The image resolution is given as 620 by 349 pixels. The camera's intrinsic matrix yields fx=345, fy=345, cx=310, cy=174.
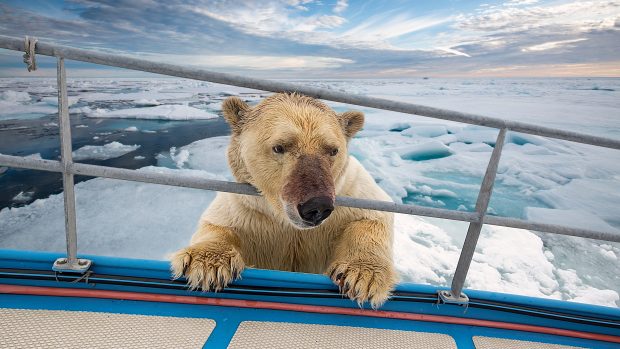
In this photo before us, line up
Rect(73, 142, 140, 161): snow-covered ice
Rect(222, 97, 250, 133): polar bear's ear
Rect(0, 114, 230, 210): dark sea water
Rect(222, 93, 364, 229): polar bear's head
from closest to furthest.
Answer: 1. Rect(222, 93, 364, 229): polar bear's head
2. Rect(222, 97, 250, 133): polar bear's ear
3. Rect(0, 114, 230, 210): dark sea water
4. Rect(73, 142, 140, 161): snow-covered ice

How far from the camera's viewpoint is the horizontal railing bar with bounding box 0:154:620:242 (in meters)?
1.28

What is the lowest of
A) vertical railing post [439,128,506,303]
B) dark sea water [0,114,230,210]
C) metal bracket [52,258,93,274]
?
dark sea water [0,114,230,210]

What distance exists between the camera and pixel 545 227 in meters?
1.56

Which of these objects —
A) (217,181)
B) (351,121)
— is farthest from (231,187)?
(351,121)

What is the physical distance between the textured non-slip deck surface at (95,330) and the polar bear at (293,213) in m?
0.20

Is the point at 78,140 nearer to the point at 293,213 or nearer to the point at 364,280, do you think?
the point at 293,213

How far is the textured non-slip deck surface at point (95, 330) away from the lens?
119 centimetres

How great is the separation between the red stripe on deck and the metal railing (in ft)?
0.31

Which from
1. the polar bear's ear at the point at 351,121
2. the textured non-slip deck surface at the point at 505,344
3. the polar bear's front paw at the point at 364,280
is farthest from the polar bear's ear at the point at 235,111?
the textured non-slip deck surface at the point at 505,344

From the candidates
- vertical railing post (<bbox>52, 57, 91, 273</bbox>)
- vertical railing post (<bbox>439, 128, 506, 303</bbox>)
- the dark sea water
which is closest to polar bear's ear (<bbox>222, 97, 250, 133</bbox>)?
vertical railing post (<bbox>52, 57, 91, 273</bbox>)

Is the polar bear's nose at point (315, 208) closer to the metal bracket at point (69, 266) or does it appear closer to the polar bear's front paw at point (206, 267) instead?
the polar bear's front paw at point (206, 267)

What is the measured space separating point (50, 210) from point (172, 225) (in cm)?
496

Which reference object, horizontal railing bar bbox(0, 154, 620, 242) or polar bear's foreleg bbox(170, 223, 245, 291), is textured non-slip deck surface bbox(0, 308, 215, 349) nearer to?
polar bear's foreleg bbox(170, 223, 245, 291)

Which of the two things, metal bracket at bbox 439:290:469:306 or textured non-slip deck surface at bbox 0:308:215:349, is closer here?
textured non-slip deck surface at bbox 0:308:215:349
